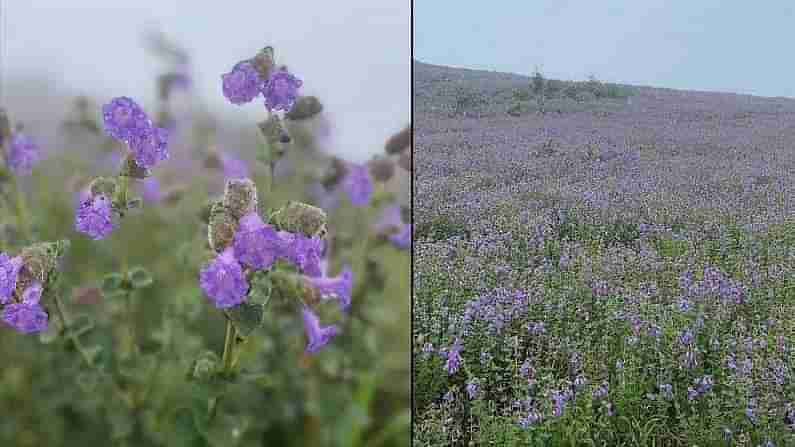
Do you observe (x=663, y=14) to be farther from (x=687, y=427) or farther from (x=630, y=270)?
(x=687, y=427)

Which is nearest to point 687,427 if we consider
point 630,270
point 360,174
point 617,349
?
point 617,349

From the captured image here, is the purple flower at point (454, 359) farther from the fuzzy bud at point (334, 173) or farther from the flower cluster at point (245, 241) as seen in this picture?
the flower cluster at point (245, 241)

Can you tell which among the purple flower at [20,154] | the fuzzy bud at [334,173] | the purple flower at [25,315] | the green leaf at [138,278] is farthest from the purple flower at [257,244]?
the purple flower at [20,154]

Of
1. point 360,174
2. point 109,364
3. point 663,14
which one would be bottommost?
point 109,364

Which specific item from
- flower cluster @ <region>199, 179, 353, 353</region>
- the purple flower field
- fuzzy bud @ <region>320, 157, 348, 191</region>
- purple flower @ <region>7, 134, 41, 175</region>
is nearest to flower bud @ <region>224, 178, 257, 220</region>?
flower cluster @ <region>199, 179, 353, 353</region>

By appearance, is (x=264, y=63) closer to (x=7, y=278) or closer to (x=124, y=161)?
(x=124, y=161)

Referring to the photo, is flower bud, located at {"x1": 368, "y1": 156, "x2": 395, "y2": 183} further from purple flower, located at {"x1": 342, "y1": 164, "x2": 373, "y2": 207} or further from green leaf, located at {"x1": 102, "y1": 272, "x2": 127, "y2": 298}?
green leaf, located at {"x1": 102, "y1": 272, "x2": 127, "y2": 298}
